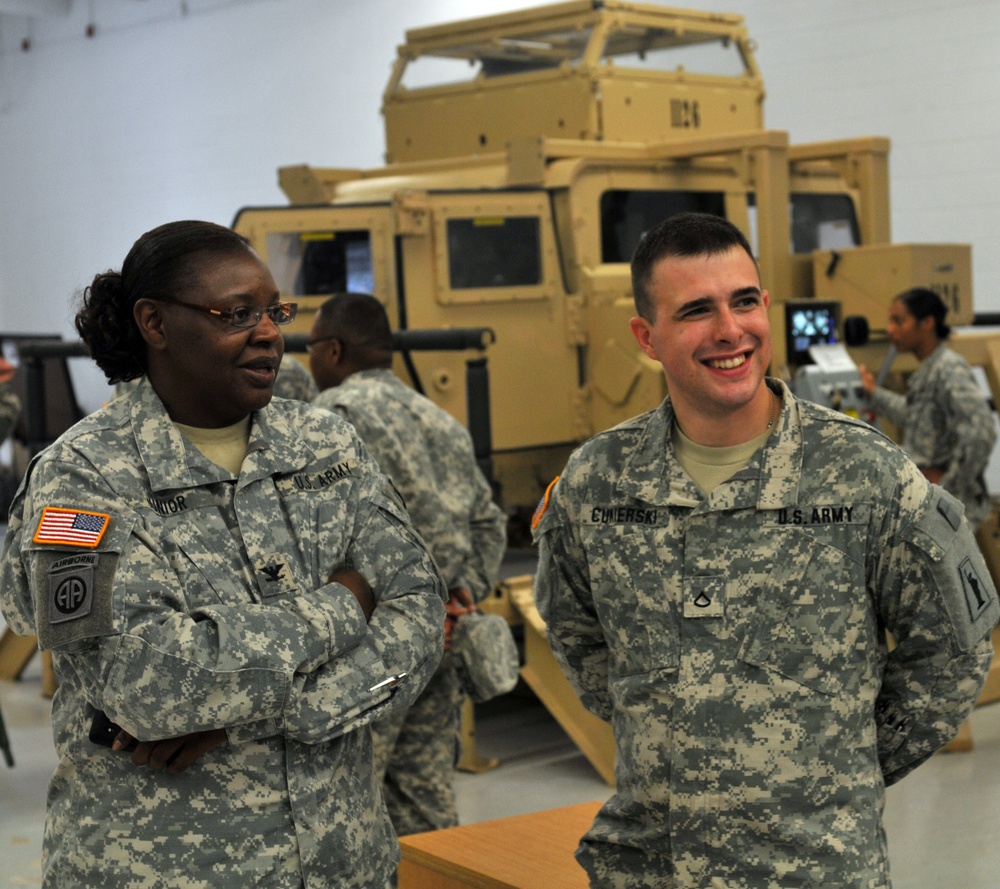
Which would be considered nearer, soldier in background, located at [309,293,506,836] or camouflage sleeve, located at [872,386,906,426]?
soldier in background, located at [309,293,506,836]

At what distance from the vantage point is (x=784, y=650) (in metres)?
1.99

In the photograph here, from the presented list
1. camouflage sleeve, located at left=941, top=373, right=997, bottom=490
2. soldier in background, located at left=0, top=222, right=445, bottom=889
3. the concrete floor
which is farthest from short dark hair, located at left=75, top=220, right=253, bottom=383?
camouflage sleeve, located at left=941, top=373, right=997, bottom=490

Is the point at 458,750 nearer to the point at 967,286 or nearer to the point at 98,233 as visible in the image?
the point at 967,286

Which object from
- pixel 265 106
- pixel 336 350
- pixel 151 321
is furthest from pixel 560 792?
pixel 265 106

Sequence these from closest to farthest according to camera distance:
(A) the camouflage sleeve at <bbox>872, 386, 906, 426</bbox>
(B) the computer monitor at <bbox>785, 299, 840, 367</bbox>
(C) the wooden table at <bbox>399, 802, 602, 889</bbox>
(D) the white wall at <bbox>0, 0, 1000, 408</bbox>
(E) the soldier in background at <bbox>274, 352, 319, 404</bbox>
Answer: (C) the wooden table at <bbox>399, 802, 602, 889</bbox> < (E) the soldier in background at <bbox>274, 352, 319, 404</bbox> < (B) the computer monitor at <bbox>785, 299, 840, 367</bbox> < (A) the camouflage sleeve at <bbox>872, 386, 906, 426</bbox> < (D) the white wall at <bbox>0, 0, 1000, 408</bbox>

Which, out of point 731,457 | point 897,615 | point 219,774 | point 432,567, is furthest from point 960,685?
point 219,774

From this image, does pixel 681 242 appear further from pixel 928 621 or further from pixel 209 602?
pixel 209 602

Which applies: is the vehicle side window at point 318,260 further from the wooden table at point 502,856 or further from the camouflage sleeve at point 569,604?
the camouflage sleeve at point 569,604

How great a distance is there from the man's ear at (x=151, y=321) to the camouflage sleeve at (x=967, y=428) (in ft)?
15.2

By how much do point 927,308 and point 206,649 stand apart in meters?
4.94

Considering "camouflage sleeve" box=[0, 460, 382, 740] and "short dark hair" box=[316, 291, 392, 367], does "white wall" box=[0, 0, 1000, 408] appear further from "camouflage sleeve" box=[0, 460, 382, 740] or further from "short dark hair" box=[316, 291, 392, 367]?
"camouflage sleeve" box=[0, 460, 382, 740]

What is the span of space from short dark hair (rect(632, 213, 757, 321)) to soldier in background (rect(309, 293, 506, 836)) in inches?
68.8

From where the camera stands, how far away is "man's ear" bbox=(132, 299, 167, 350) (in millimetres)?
2135

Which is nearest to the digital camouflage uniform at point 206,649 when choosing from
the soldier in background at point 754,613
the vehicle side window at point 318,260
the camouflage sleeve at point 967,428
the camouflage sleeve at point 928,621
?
the soldier in background at point 754,613
